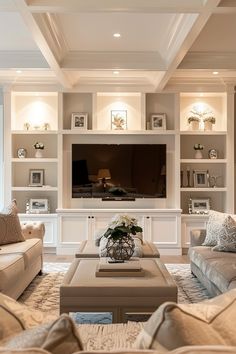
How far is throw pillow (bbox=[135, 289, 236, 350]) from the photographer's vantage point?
1.07m

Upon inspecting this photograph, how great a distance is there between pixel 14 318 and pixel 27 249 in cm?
364

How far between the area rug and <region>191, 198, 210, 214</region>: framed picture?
162cm

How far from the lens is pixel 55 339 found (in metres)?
1.04

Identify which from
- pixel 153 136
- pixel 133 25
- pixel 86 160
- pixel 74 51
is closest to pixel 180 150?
pixel 153 136

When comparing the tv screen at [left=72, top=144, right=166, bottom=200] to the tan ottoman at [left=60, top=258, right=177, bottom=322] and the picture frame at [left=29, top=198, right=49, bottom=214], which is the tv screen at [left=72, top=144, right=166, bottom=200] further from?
the tan ottoman at [left=60, top=258, right=177, bottom=322]

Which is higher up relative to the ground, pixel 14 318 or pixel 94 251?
pixel 14 318

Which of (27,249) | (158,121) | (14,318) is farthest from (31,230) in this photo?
(14,318)

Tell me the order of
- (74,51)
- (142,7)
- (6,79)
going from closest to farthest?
(142,7) < (74,51) < (6,79)

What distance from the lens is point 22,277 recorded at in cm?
443

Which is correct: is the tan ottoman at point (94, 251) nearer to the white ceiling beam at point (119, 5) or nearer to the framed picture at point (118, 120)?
the white ceiling beam at point (119, 5)

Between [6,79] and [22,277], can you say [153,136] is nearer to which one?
[6,79]

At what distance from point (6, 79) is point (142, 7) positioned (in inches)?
156

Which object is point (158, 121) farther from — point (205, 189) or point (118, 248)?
point (118, 248)

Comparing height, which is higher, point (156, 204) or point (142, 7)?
point (142, 7)
